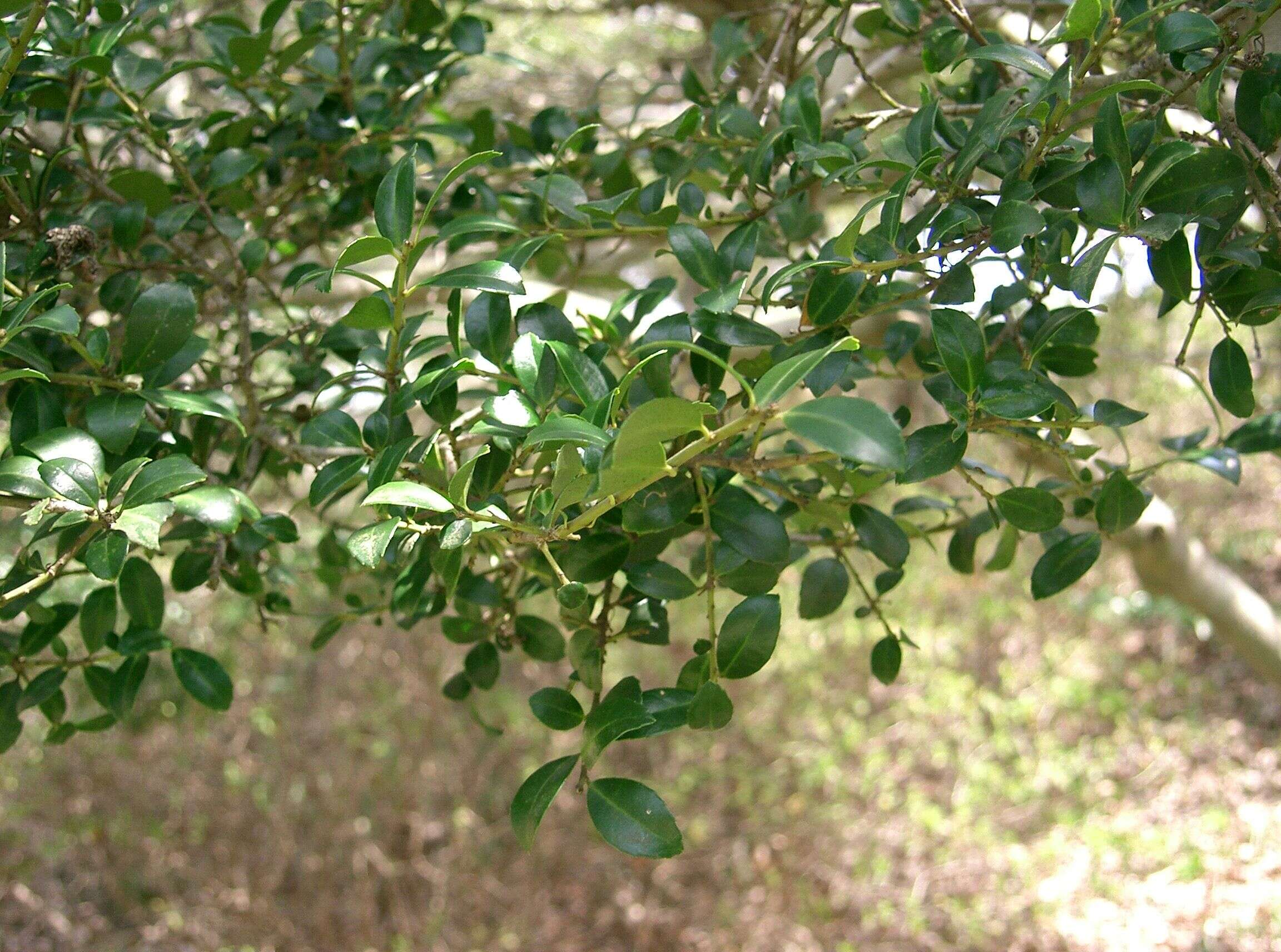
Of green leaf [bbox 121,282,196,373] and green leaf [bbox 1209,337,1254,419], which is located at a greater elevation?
green leaf [bbox 121,282,196,373]

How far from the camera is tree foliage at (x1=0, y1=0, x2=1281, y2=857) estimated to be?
0.70 meters

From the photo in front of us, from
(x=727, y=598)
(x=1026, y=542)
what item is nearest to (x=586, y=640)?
(x=727, y=598)

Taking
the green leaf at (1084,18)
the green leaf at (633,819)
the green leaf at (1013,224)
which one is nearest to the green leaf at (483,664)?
the green leaf at (633,819)

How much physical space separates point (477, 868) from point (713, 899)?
0.75 metres

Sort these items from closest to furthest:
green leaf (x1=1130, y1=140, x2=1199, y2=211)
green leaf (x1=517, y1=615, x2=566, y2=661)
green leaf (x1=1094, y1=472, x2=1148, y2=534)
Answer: green leaf (x1=1130, y1=140, x2=1199, y2=211), green leaf (x1=1094, y1=472, x2=1148, y2=534), green leaf (x1=517, y1=615, x2=566, y2=661)

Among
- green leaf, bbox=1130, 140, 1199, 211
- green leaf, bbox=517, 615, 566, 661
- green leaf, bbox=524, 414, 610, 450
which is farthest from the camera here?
green leaf, bbox=517, 615, 566, 661

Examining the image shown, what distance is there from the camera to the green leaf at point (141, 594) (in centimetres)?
93

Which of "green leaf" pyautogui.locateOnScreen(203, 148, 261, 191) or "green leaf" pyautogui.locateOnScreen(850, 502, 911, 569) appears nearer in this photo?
"green leaf" pyautogui.locateOnScreen(850, 502, 911, 569)

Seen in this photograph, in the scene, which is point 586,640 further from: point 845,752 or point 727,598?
point 845,752

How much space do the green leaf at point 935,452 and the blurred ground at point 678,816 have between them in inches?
93.6

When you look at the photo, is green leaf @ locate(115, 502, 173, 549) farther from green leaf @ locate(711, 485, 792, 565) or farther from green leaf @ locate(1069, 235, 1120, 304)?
green leaf @ locate(1069, 235, 1120, 304)

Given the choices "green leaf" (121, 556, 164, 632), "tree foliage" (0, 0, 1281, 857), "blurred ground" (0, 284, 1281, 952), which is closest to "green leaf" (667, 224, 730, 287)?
"tree foliage" (0, 0, 1281, 857)

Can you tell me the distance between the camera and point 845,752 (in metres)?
3.48

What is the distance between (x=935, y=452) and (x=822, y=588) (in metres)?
0.30
